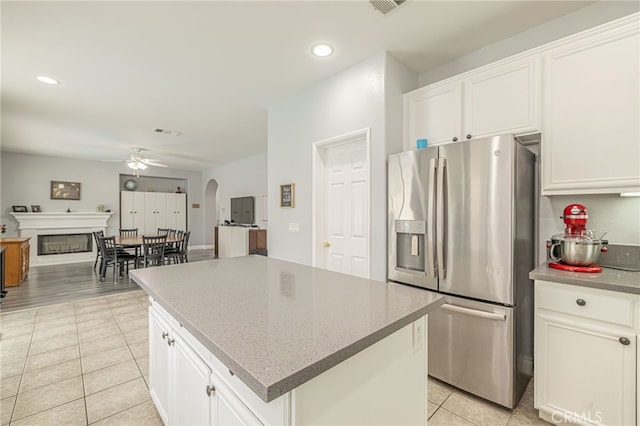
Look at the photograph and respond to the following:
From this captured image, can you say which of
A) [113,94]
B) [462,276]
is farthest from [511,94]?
[113,94]

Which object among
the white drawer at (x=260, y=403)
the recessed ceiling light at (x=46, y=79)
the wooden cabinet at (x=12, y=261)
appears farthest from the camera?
the wooden cabinet at (x=12, y=261)

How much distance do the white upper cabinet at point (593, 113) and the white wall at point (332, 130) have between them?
1.13m

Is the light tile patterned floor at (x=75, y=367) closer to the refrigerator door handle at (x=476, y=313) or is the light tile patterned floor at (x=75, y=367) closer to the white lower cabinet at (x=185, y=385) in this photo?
the white lower cabinet at (x=185, y=385)

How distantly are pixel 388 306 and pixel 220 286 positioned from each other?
2.81 ft

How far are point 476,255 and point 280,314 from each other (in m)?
1.50

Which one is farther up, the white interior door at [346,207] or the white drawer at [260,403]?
the white interior door at [346,207]

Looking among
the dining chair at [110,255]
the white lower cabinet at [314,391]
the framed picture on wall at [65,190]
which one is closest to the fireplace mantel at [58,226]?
the framed picture on wall at [65,190]

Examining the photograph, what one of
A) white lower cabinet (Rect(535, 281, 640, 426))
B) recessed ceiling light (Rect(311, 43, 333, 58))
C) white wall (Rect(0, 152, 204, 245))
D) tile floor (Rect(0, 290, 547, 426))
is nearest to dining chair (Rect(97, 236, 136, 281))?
tile floor (Rect(0, 290, 547, 426))

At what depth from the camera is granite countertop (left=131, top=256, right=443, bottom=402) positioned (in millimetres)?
708

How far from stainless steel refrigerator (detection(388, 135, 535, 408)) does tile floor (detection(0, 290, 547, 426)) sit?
162 mm

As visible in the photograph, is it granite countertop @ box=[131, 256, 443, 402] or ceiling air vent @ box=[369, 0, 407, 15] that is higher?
ceiling air vent @ box=[369, 0, 407, 15]

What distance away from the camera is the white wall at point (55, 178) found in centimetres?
679

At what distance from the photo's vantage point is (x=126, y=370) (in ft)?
7.67

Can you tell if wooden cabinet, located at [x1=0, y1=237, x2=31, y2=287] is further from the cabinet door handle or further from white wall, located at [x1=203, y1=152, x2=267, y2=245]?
the cabinet door handle
